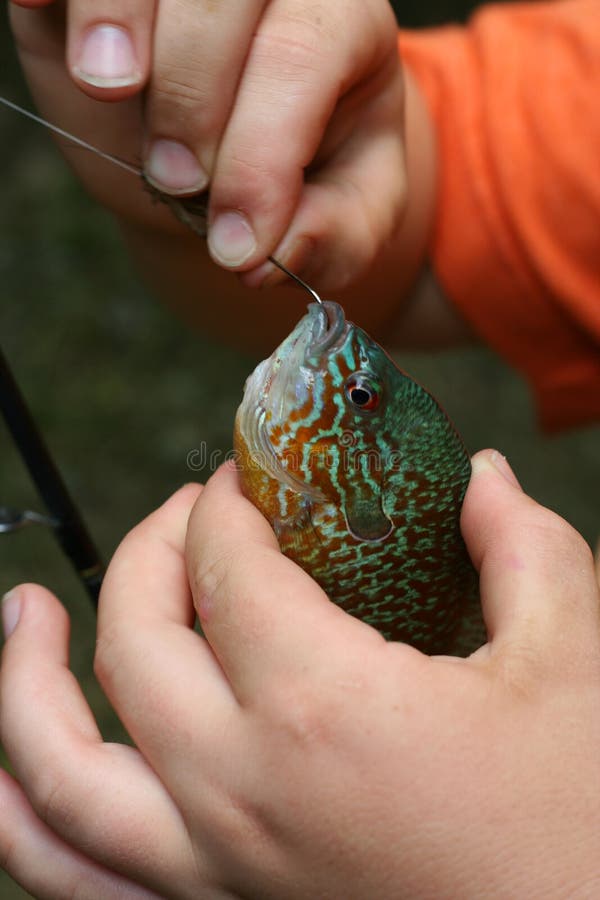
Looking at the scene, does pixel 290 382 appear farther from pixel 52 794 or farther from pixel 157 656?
pixel 52 794

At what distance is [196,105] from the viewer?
1.12 m

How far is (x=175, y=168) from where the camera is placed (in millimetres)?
1191

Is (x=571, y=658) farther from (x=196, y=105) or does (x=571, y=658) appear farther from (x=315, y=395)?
(x=196, y=105)

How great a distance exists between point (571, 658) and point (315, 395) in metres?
0.46

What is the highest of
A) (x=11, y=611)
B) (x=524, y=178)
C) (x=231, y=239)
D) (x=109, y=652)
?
(x=231, y=239)

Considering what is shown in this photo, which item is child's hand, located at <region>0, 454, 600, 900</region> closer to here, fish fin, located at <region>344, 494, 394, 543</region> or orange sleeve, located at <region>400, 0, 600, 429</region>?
fish fin, located at <region>344, 494, 394, 543</region>

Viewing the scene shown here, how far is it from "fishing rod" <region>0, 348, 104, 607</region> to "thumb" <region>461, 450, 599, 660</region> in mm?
580

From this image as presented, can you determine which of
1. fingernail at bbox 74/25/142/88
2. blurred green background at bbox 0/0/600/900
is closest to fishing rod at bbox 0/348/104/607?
fingernail at bbox 74/25/142/88

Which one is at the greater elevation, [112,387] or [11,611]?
[11,611]

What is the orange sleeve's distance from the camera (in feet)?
5.71

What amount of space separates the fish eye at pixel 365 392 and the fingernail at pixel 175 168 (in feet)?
1.08

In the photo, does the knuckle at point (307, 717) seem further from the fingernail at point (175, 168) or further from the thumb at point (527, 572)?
the fingernail at point (175, 168)

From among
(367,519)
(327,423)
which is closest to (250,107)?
(327,423)

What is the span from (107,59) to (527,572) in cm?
77
